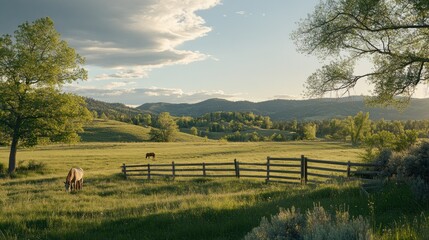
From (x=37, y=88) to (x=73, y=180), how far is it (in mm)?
14507

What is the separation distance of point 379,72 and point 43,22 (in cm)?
2843

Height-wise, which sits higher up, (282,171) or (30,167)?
(282,171)

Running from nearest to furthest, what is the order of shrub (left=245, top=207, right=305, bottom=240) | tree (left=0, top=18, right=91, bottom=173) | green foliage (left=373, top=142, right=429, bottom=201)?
shrub (left=245, top=207, right=305, bottom=240) → green foliage (left=373, top=142, right=429, bottom=201) → tree (left=0, top=18, right=91, bottom=173)

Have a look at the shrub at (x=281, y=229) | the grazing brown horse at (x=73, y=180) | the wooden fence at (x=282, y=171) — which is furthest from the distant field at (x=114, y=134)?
the shrub at (x=281, y=229)

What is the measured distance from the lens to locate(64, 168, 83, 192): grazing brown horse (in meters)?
22.3

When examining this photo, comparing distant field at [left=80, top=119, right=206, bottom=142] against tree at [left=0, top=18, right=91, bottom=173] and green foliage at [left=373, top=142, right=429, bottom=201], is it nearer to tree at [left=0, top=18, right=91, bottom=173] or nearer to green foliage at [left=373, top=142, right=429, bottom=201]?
tree at [left=0, top=18, right=91, bottom=173]

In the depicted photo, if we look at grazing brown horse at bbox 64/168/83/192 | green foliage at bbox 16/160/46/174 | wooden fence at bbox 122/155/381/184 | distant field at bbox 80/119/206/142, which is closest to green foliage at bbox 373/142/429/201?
wooden fence at bbox 122/155/381/184

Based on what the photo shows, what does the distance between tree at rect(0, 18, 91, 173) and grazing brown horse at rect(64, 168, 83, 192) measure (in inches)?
442

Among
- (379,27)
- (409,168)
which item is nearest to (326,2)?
(379,27)

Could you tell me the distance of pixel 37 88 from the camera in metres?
33.2

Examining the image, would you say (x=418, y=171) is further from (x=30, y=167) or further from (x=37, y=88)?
(x=30, y=167)

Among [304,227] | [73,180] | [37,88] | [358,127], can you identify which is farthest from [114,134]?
[304,227]

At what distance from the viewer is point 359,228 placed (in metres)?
4.32

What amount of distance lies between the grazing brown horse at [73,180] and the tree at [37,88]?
36.8 feet
